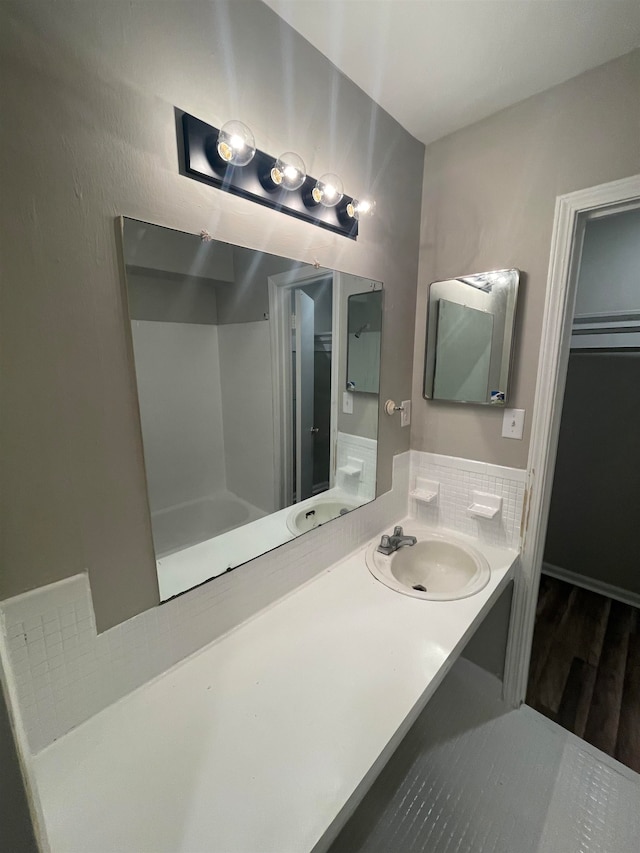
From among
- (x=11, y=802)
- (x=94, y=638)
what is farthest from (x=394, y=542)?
(x=11, y=802)

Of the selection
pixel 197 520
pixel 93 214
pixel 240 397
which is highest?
pixel 93 214

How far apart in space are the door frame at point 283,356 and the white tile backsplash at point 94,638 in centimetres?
24

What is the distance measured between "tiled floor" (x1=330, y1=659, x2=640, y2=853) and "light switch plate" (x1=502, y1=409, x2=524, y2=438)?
1.25m

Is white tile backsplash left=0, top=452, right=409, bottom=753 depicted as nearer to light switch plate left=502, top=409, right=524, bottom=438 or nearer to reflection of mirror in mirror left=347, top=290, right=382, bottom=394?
reflection of mirror in mirror left=347, top=290, right=382, bottom=394

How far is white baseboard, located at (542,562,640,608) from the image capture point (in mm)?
2164

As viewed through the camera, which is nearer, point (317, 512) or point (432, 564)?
point (317, 512)

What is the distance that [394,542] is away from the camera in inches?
54.9

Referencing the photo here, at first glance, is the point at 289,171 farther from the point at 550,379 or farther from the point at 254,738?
the point at 254,738

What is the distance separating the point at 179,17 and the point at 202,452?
3.26ft

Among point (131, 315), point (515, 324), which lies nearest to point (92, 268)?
point (131, 315)

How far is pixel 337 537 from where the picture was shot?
1.30m

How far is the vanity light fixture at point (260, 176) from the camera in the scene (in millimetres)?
764

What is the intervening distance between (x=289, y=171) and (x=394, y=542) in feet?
4.32

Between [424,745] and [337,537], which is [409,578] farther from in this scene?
[424,745]
